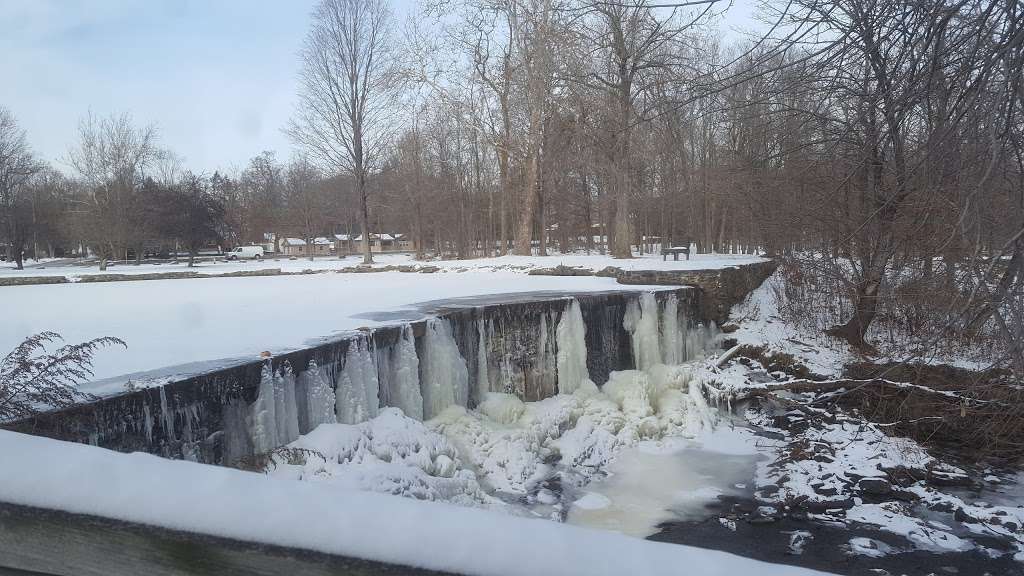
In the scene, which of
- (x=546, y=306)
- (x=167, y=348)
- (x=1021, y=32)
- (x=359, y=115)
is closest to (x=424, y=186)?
(x=359, y=115)

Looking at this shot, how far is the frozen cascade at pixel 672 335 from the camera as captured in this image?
528 inches

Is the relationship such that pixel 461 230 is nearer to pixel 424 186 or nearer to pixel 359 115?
pixel 424 186

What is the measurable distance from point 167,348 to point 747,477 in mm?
7207

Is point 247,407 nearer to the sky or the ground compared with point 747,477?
nearer to the sky

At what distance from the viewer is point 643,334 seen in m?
12.9

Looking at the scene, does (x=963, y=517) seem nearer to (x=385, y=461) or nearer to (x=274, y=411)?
(x=385, y=461)

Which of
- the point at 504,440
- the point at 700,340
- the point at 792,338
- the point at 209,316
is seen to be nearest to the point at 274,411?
the point at 504,440

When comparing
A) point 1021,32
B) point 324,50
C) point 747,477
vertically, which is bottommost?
point 747,477

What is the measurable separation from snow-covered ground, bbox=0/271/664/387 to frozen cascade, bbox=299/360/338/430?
43 cm

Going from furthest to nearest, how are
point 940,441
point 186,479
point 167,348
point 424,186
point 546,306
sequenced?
point 424,186 < point 546,306 < point 940,441 < point 167,348 < point 186,479

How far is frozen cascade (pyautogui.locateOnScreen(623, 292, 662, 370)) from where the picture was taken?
12.9 metres

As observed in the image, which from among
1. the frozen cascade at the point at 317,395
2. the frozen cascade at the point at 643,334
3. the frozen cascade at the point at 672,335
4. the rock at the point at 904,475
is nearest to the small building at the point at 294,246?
the frozen cascade at the point at 672,335

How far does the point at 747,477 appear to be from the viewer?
8.38m

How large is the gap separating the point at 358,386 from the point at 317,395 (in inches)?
23.7
